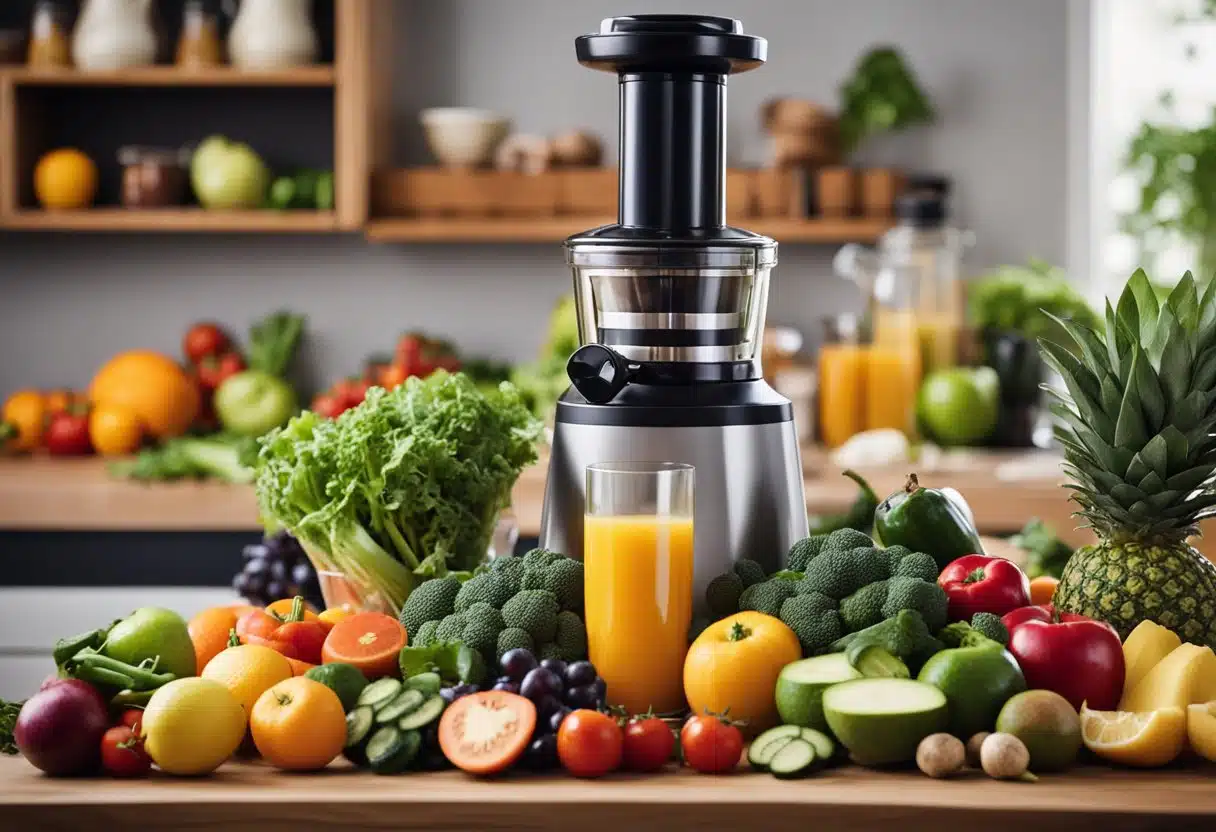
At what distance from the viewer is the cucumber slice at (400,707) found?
4.17 ft

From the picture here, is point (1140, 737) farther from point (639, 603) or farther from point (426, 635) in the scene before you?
point (426, 635)

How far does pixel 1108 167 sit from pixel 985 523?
Answer: 4.93ft

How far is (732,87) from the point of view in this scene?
13.5ft

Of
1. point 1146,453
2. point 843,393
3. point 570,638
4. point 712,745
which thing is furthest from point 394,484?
point 843,393

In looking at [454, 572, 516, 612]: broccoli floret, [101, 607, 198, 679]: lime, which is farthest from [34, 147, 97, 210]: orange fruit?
[454, 572, 516, 612]: broccoli floret

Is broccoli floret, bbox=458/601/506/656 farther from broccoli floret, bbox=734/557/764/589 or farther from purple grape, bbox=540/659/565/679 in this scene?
broccoli floret, bbox=734/557/764/589

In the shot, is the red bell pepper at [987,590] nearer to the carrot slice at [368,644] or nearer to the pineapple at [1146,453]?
the pineapple at [1146,453]

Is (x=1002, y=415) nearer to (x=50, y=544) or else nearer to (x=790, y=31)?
(x=790, y=31)

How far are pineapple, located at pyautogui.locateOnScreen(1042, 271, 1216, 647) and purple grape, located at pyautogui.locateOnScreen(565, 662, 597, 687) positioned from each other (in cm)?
56

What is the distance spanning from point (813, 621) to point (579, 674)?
23 centimetres

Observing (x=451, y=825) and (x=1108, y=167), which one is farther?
(x=1108, y=167)

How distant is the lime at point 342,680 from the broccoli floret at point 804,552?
45 cm

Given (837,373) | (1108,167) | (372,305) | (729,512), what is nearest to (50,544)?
(372,305)

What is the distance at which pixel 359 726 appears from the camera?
1.28m
